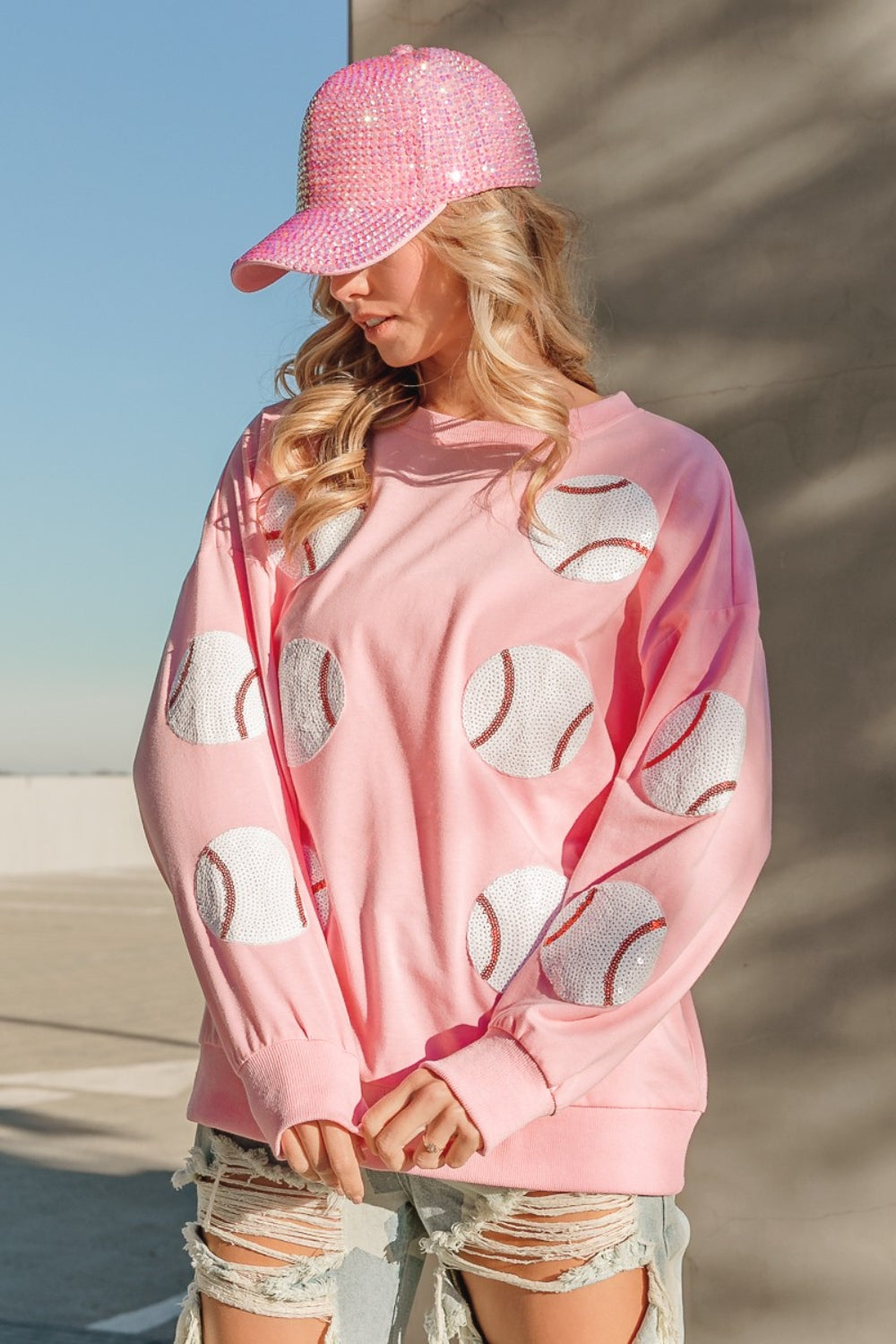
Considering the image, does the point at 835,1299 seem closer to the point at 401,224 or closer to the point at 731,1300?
the point at 731,1300

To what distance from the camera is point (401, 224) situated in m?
1.73

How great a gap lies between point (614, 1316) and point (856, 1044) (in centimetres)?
109

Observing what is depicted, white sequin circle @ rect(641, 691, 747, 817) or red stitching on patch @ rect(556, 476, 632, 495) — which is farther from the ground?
red stitching on patch @ rect(556, 476, 632, 495)

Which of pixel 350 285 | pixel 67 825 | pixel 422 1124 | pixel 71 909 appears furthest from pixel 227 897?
pixel 67 825

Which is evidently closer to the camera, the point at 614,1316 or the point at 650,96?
the point at 614,1316

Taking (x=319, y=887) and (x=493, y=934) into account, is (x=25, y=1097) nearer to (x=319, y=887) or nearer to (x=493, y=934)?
(x=319, y=887)

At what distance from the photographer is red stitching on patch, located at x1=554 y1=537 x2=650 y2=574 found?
1.75 meters

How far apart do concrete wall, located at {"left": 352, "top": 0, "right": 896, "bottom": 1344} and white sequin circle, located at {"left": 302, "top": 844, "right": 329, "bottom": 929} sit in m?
1.14

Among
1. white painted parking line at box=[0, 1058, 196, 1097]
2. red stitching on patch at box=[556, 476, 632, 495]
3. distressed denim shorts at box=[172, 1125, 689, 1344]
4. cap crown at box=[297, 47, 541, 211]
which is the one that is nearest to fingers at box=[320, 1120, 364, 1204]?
distressed denim shorts at box=[172, 1125, 689, 1344]

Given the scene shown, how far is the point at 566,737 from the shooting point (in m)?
1.72

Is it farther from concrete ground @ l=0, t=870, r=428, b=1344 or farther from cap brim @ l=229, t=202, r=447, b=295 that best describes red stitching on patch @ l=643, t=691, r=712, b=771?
concrete ground @ l=0, t=870, r=428, b=1344

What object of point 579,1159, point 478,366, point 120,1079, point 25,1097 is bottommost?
point 120,1079

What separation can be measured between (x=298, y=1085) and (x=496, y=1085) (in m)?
0.19

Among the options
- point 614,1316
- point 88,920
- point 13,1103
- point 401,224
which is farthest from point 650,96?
point 88,920
